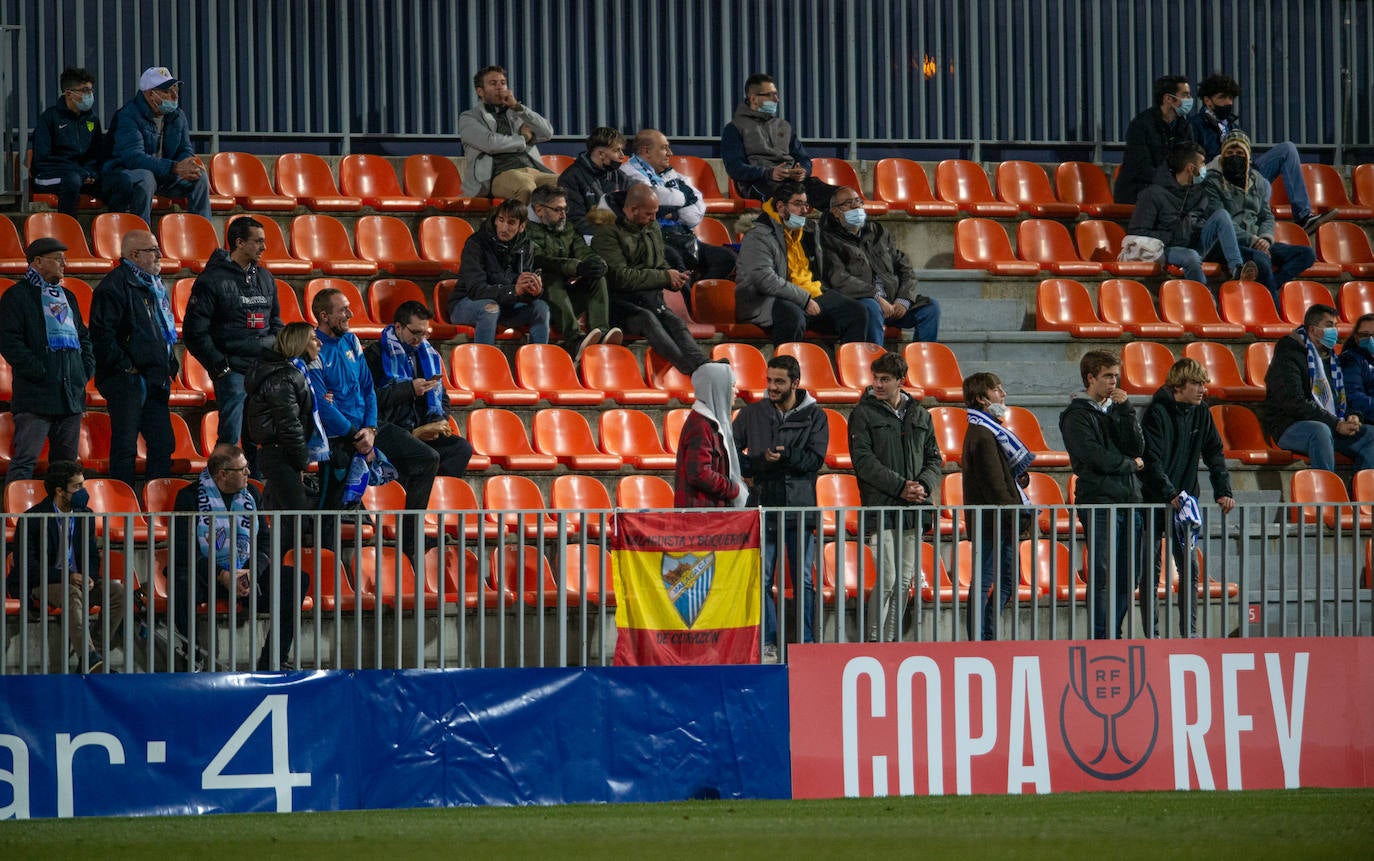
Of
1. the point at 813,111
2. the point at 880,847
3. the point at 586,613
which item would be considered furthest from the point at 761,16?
the point at 880,847

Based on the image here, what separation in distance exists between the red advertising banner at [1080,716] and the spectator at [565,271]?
15.6ft

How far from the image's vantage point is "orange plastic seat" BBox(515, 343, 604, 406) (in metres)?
13.2

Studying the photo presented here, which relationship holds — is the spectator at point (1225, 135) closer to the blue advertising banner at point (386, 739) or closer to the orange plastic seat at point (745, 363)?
the orange plastic seat at point (745, 363)

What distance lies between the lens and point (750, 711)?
31.2 feet

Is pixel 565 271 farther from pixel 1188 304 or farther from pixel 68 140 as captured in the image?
pixel 1188 304

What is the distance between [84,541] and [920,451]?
4925 millimetres

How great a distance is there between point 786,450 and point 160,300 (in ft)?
13.6

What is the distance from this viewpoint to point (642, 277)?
538 inches

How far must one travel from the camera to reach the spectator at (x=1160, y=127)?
53.9 ft

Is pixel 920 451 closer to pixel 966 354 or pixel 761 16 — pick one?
pixel 966 354

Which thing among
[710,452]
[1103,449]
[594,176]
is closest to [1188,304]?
[1103,449]

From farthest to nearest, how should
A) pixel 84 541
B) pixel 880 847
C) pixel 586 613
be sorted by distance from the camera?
pixel 586 613, pixel 84 541, pixel 880 847

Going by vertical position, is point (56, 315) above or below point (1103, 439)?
above

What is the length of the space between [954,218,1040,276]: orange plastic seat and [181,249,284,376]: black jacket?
6.24 m
